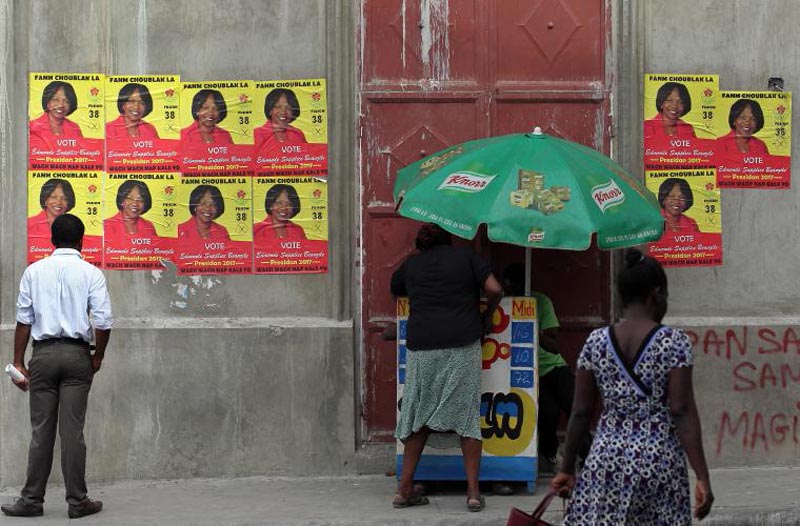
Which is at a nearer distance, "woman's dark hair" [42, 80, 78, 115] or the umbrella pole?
the umbrella pole

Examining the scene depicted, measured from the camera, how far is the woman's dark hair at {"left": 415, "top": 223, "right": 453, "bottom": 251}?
7.58 metres

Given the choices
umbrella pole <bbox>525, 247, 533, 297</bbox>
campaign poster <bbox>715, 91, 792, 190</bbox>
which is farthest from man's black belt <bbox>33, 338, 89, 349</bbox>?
campaign poster <bbox>715, 91, 792, 190</bbox>

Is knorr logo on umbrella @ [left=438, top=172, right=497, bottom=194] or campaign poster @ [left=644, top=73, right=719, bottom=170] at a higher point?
campaign poster @ [left=644, top=73, right=719, bottom=170]

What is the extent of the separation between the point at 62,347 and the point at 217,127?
78.9 inches

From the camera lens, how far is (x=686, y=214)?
8672 millimetres

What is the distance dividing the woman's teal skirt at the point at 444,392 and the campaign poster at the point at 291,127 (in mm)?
1722

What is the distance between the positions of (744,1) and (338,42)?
2777 mm

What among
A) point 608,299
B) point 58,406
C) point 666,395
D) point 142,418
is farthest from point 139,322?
point 666,395

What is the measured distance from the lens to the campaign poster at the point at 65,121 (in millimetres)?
8422

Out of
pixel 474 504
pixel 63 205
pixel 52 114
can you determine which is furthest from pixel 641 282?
pixel 52 114

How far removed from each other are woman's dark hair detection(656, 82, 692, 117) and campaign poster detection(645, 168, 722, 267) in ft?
1.42

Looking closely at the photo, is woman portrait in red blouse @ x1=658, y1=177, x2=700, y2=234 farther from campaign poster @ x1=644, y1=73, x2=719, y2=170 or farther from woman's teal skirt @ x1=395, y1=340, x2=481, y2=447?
woman's teal skirt @ x1=395, y1=340, x2=481, y2=447

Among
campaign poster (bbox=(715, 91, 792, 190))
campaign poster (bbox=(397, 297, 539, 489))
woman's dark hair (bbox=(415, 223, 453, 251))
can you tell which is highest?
campaign poster (bbox=(715, 91, 792, 190))

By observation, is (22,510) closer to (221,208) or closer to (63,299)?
(63,299)
